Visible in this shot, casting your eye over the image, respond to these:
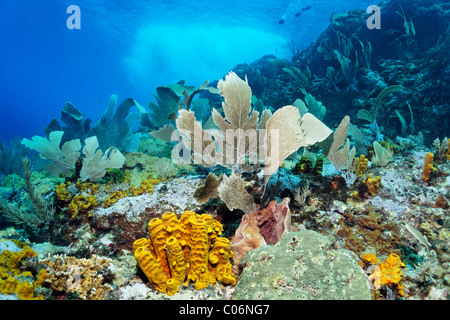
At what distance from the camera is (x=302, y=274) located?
1.75 meters

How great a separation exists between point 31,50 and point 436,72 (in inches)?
3240

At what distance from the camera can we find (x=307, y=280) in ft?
5.64

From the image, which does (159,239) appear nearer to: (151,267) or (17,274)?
(151,267)

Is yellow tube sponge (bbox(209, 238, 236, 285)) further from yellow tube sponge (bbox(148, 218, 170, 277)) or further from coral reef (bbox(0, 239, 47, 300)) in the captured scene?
coral reef (bbox(0, 239, 47, 300))

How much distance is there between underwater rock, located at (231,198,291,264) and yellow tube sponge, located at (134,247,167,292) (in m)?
0.83

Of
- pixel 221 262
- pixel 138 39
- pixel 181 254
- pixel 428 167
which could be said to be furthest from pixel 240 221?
pixel 138 39

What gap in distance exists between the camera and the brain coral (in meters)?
1.65

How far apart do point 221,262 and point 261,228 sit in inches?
33.8

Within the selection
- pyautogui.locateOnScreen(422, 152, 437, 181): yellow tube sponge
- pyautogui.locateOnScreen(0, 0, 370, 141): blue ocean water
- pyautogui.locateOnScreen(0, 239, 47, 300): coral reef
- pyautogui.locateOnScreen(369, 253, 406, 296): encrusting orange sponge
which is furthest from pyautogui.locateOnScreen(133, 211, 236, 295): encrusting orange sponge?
pyautogui.locateOnScreen(0, 0, 370, 141): blue ocean water

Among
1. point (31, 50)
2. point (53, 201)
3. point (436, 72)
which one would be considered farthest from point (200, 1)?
point (31, 50)

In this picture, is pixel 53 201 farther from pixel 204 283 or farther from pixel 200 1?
pixel 200 1

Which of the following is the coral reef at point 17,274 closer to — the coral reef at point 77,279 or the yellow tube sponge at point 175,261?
the coral reef at point 77,279

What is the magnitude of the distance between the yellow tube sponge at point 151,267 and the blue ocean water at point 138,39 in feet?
26.6
